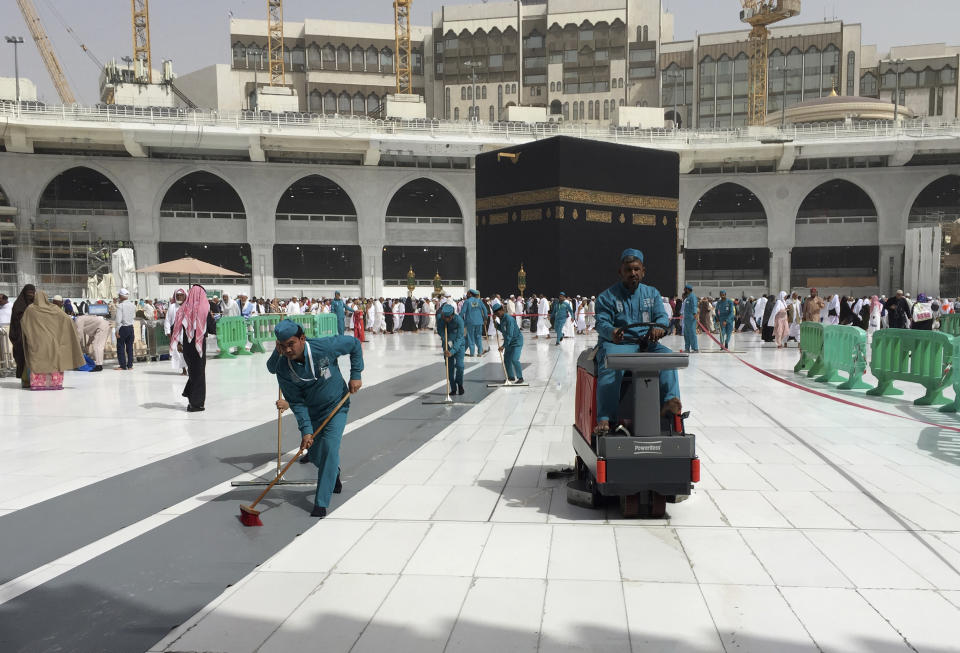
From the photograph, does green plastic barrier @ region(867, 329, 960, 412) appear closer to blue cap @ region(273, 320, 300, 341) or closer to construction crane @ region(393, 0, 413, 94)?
blue cap @ region(273, 320, 300, 341)

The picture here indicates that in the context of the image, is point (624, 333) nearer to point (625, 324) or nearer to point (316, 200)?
point (625, 324)

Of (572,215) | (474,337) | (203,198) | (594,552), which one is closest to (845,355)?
(474,337)

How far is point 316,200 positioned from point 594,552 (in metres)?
38.4

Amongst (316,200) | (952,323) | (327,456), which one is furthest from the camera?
(316,200)

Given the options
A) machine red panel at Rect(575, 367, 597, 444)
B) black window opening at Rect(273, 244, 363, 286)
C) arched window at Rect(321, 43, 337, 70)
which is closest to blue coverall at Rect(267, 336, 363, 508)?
machine red panel at Rect(575, 367, 597, 444)

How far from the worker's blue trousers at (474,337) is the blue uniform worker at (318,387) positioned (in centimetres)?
782

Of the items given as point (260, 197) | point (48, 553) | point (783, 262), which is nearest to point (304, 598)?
point (48, 553)

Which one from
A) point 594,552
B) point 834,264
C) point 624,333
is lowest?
point 594,552

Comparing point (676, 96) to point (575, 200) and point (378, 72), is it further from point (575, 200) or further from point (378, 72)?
point (575, 200)

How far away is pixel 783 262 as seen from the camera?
36250 mm

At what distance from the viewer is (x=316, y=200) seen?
39.2 m

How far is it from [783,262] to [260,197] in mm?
28496

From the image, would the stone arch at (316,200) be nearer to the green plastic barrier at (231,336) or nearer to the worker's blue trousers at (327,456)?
the green plastic barrier at (231,336)

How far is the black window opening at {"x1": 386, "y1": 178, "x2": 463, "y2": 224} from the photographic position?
1558 inches
